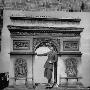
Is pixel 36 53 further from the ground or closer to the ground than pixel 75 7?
closer to the ground

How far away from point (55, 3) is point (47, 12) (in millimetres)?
499

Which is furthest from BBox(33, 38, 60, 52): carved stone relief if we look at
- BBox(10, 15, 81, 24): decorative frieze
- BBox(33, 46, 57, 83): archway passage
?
BBox(10, 15, 81, 24): decorative frieze

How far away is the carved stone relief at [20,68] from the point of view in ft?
28.8

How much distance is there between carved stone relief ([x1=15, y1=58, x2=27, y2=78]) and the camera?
877 centimetres

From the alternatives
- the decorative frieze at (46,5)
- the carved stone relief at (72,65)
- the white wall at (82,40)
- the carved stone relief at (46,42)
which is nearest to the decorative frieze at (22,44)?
the carved stone relief at (46,42)

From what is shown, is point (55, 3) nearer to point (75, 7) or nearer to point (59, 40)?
point (75, 7)

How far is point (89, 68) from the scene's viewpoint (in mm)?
9250

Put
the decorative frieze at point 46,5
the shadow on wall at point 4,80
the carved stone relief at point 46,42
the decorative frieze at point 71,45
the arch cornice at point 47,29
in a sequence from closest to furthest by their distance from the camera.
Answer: the shadow on wall at point 4,80 < the arch cornice at point 47,29 < the carved stone relief at point 46,42 < the decorative frieze at point 71,45 < the decorative frieze at point 46,5

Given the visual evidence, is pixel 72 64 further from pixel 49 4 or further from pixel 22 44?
pixel 49 4

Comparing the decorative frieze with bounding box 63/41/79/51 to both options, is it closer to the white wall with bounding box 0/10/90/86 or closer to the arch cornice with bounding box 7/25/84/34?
the white wall with bounding box 0/10/90/86

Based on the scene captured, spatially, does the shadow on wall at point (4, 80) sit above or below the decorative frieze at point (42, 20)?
below

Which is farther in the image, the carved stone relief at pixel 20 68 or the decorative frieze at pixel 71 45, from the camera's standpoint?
the decorative frieze at pixel 71 45

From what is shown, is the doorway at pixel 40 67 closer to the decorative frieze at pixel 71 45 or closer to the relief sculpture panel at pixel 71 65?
the decorative frieze at pixel 71 45

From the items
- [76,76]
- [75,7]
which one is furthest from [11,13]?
[76,76]
